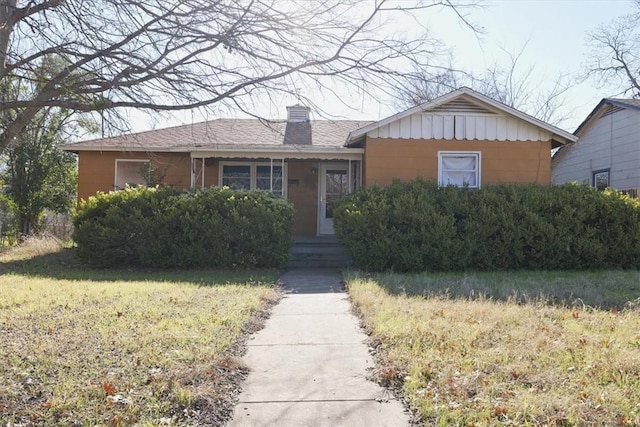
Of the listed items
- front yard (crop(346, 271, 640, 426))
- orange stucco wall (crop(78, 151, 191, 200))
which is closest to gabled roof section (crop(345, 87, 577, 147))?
orange stucco wall (crop(78, 151, 191, 200))

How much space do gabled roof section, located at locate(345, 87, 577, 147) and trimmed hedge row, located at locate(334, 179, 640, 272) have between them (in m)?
2.45

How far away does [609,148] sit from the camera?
53.7 ft

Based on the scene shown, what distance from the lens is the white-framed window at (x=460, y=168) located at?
13062mm

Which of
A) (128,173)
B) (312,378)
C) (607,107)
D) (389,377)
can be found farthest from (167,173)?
(607,107)

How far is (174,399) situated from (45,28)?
12.8 ft

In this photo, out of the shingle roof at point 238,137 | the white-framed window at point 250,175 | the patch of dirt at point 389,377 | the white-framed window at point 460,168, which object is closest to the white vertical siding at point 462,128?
the white-framed window at point 460,168

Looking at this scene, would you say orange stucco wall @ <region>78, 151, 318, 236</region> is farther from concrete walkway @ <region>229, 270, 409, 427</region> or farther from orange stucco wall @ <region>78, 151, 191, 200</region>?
concrete walkway @ <region>229, 270, 409, 427</region>

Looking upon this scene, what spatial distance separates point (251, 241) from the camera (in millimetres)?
10992

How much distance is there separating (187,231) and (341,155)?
5065 millimetres

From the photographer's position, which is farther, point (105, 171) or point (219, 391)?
point (105, 171)

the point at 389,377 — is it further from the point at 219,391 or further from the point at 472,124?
the point at 472,124

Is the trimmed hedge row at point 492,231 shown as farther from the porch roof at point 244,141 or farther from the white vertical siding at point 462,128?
the porch roof at point 244,141

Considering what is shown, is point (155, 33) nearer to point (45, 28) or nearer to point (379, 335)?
point (45, 28)

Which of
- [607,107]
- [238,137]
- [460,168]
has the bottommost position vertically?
[460,168]
